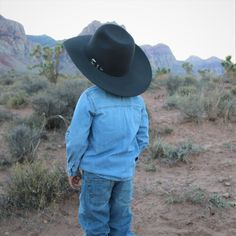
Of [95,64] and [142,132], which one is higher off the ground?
[95,64]

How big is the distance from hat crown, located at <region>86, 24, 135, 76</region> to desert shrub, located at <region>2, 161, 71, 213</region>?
225cm

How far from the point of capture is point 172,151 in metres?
6.57

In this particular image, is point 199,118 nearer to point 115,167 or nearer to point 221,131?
point 221,131

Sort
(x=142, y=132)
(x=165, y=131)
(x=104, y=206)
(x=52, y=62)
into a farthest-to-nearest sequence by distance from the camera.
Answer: (x=52, y=62), (x=165, y=131), (x=142, y=132), (x=104, y=206)

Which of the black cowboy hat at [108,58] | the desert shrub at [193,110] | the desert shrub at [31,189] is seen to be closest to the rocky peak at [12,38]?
the desert shrub at [193,110]

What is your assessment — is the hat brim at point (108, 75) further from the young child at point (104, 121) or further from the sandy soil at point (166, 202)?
the sandy soil at point (166, 202)

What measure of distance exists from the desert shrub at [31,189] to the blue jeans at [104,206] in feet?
4.71

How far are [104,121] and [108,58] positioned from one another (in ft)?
1.53

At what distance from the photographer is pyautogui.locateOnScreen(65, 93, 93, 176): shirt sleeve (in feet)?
8.78

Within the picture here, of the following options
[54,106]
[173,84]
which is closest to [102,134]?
[54,106]

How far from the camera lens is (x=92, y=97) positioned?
2.68 metres

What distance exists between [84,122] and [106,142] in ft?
0.77

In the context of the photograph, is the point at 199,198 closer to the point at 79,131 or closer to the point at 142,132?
the point at 142,132

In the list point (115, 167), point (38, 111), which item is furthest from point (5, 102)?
point (115, 167)
